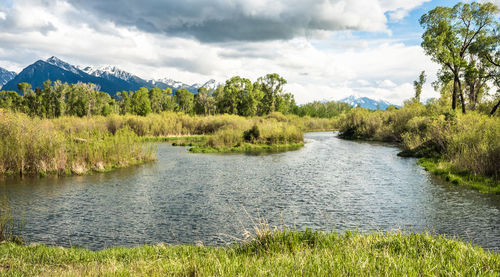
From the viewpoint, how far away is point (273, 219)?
12125 millimetres

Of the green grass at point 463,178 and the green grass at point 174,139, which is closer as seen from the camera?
the green grass at point 463,178

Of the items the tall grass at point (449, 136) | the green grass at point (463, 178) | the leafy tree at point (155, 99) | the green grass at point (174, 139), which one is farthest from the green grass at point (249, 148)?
the leafy tree at point (155, 99)

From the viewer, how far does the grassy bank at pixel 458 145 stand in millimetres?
17453

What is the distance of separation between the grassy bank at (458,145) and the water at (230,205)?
171cm

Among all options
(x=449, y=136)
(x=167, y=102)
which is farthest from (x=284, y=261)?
(x=167, y=102)

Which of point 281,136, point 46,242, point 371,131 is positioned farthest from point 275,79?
point 46,242

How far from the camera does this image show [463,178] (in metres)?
18.3

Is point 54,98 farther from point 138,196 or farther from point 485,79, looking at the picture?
point 485,79

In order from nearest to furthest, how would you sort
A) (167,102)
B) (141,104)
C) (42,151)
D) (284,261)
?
1. (284,261)
2. (42,151)
3. (141,104)
4. (167,102)

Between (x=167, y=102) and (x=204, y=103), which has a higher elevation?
(x=167, y=102)

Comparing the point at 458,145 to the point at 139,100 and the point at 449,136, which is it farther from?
the point at 139,100

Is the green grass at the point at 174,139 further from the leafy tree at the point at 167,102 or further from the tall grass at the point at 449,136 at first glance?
the leafy tree at the point at 167,102

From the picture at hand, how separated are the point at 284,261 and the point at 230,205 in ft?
28.9

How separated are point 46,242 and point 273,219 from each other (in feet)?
25.1
